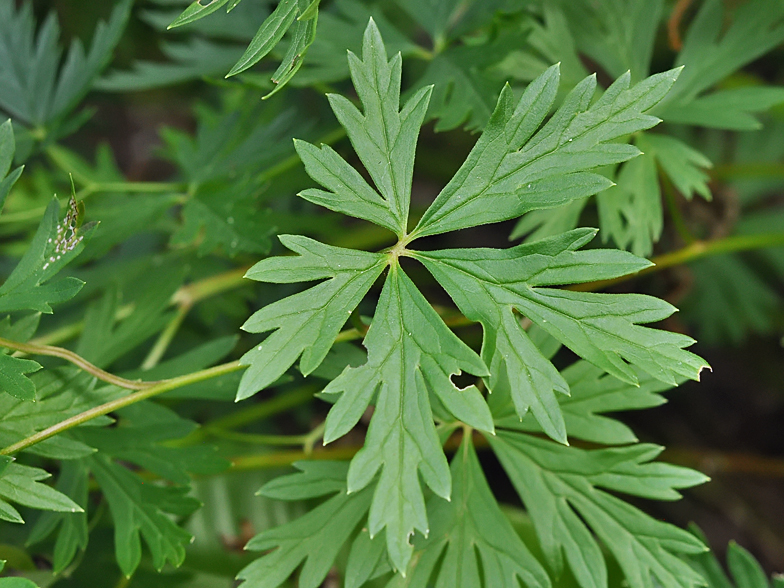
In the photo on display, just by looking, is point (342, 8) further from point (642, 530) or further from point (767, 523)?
point (767, 523)

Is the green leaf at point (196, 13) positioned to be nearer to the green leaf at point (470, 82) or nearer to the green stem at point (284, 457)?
the green leaf at point (470, 82)

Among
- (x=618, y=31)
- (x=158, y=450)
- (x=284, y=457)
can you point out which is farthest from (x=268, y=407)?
(x=618, y=31)

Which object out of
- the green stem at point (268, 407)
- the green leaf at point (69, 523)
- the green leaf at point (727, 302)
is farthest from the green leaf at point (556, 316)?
the green leaf at point (727, 302)

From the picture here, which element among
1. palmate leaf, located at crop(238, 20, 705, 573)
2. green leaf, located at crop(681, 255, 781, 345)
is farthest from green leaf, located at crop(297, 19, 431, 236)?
green leaf, located at crop(681, 255, 781, 345)

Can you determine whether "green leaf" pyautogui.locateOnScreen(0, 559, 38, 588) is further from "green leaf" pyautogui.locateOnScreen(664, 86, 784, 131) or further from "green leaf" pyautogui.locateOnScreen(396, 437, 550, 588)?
"green leaf" pyautogui.locateOnScreen(664, 86, 784, 131)

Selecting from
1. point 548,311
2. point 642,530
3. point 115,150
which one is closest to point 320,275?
point 548,311

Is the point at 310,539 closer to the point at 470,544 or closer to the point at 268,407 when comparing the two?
the point at 470,544
